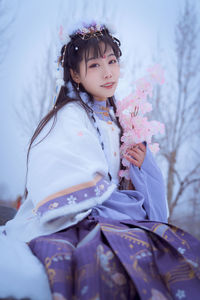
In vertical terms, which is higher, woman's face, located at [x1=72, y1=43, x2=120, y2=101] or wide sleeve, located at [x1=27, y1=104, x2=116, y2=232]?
woman's face, located at [x1=72, y1=43, x2=120, y2=101]

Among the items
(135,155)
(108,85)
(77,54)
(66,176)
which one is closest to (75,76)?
(77,54)

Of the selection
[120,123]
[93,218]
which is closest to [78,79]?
[120,123]

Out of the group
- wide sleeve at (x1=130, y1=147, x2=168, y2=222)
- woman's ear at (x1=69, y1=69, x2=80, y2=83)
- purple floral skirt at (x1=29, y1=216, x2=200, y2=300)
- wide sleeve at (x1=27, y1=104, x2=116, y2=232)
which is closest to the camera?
purple floral skirt at (x1=29, y1=216, x2=200, y2=300)

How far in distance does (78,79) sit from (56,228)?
39.8 inches

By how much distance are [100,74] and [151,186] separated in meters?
0.75

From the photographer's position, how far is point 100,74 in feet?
5.53

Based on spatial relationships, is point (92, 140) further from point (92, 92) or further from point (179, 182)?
point (179, 182)

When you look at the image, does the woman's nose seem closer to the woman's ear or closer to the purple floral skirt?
the woman's ear

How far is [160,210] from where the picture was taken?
1.62 metres

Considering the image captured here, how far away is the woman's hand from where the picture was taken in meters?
1.64

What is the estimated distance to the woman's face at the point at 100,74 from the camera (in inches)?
66.0

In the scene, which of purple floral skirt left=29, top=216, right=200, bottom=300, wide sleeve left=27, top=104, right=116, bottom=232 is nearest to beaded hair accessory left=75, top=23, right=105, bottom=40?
wide sleeve left=27, top=104, right=116, bottom=232

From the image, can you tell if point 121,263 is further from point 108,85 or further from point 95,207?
point 108,85

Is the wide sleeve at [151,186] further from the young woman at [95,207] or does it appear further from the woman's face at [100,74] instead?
the woman's face at [100,74]
